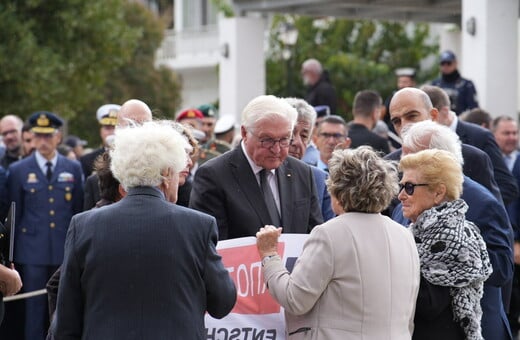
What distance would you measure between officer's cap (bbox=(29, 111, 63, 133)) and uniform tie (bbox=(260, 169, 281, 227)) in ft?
19.0

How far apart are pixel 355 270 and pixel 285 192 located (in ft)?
4.20

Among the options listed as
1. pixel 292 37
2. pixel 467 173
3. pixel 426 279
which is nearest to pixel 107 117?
pixel 467 173

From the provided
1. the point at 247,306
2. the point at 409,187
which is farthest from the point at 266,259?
the point at 409,187

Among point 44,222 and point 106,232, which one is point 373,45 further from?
point 106,232

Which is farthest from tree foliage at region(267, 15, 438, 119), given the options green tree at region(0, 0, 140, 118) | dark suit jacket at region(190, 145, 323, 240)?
dark suit jacket at region(190, 145, 323, 240)

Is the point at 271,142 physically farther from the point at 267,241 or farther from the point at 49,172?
the point at 49,172

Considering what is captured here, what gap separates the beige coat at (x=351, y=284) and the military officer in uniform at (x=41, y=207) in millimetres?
A: 6258

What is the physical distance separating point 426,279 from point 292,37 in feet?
77.4

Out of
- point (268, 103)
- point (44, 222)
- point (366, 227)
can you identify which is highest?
point (268, 103)

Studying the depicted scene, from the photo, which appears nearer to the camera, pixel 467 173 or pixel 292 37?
pixel 467 173

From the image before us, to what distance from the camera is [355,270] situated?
5949 millimetres

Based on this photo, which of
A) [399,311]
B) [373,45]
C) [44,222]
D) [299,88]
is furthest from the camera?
[373,45]

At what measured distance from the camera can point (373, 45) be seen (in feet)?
121

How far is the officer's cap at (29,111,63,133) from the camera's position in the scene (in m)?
12.4
